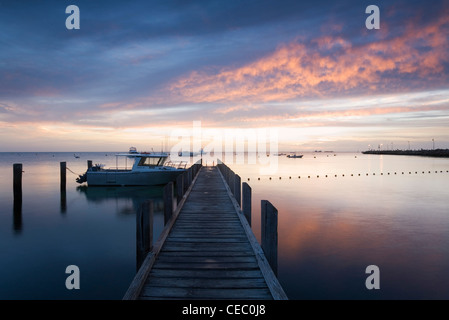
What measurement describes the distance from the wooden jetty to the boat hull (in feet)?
56.4

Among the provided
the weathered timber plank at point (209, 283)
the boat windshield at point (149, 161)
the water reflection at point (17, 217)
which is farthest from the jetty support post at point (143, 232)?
the boat windshield at point (149, 161)

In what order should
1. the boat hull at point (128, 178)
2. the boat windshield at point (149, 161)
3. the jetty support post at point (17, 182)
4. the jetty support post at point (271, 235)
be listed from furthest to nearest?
the boat windshield at point (149, 161) → the boat hull at point (128, 178) → the jetty support post at point (17, 182) → the jetty support post at point (271, 235)

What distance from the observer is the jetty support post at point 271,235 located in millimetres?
5523

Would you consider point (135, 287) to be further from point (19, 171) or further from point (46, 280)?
point (19, 171)

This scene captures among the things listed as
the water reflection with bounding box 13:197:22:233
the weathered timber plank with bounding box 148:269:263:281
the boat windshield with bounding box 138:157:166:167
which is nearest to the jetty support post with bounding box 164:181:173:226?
the weathered timber plank with bounding box 148:269:263:281

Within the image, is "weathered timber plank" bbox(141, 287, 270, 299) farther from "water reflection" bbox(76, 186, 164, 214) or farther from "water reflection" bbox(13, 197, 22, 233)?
"water reflection" bbox(76, 186, 164, 214)

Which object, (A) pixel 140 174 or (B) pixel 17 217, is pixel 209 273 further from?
(A) pixel 140 174

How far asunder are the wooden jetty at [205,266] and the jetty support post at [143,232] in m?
0.17

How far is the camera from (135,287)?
4.34 m

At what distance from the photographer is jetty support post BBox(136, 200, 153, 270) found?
5.71 m

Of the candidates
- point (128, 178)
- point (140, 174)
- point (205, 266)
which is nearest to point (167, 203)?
point (205, 266)

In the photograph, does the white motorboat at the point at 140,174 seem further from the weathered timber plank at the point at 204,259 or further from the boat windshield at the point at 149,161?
the weathered timber plank at the point at 204,259
